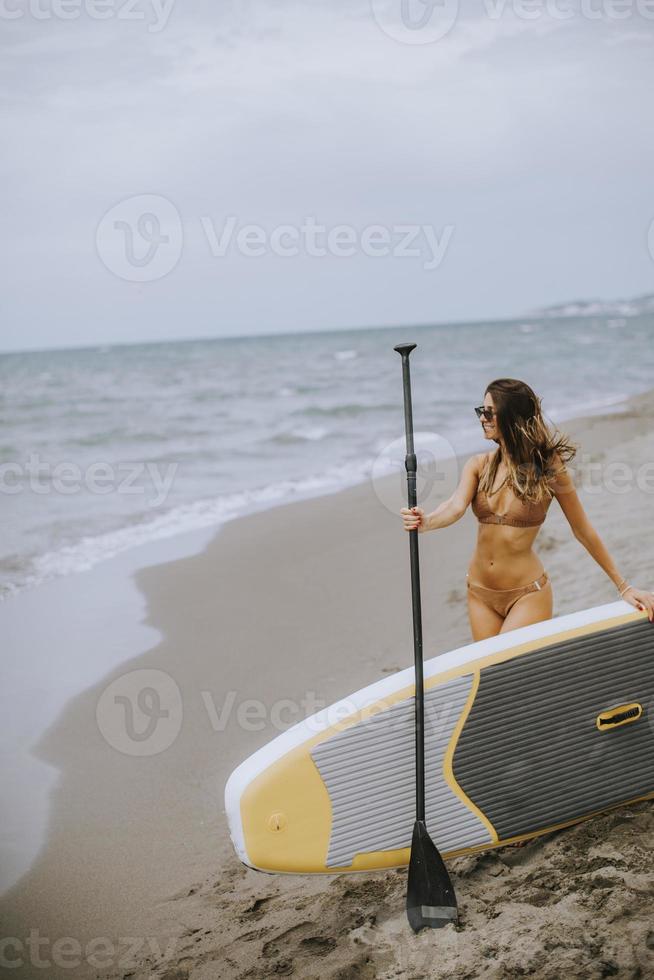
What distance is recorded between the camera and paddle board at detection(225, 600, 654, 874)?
8.25 feet

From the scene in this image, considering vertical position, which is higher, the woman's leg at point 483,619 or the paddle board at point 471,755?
the woman's leg at point 483,619

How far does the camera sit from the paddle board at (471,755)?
→ 8.25 ft

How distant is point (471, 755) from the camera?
266 centimetres

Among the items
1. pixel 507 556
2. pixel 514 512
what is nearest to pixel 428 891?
pixel 507 556

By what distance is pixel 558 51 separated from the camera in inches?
453

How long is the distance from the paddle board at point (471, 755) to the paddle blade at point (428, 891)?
143mm

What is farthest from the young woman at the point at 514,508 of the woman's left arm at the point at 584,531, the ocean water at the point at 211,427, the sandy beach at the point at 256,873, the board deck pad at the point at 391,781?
the ocean water at the point at 211,427

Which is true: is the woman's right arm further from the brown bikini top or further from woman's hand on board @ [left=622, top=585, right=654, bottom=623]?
woman's hand on board @ [left=622, top=585, right=654, bottom=623]

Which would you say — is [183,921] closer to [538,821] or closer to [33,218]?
[538,821]

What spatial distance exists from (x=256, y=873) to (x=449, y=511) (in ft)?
4.47

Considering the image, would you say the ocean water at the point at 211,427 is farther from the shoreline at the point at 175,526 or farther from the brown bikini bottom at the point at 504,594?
the brown bikini bottom at the point at 504,594

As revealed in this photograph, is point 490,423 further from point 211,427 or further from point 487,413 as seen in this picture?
point 211,427

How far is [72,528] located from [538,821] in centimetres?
545

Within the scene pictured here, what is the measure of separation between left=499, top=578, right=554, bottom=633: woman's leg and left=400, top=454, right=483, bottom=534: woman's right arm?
42 centimetres
